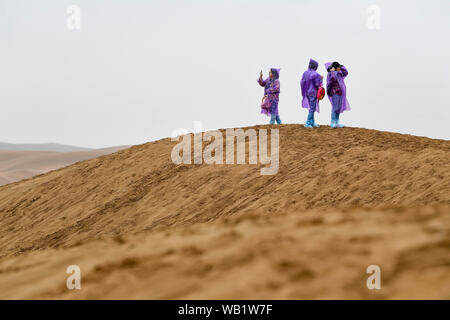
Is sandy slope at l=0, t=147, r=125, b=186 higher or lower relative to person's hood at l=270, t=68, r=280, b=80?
higher

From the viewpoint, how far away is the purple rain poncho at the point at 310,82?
14164 millimetres

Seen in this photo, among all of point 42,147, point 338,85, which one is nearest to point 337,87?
point 338,85

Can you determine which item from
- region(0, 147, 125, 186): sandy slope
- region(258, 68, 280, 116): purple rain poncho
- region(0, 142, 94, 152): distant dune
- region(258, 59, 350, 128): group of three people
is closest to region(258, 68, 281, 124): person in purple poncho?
region(258, 68, 280, 116): purple rain poncho

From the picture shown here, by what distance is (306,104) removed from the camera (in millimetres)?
14484

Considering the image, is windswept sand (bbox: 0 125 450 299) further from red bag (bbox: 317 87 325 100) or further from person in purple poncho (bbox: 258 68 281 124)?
person in purple poncho (bbox: 258 68 281 124)

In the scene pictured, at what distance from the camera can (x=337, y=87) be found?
46.2ft

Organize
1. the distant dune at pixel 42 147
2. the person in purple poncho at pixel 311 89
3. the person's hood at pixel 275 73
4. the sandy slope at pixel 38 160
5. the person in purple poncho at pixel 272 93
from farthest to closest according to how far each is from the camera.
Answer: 1. the distant dune at pixel 42 147
2. the sandy slope at pixel 38 160
3. the person in purple poncho at pixel 272 93
4. the person's hood at pixel 275 73
5. the person in purple poncho at pixel 311 89

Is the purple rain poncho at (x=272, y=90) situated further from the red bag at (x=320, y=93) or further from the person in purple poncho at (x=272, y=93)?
the red bag at (x=320, y=93)

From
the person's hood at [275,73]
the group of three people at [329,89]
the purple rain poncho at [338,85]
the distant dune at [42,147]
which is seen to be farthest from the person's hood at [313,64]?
the distant dune at [42,147]

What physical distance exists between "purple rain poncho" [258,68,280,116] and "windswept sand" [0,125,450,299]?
2.01m

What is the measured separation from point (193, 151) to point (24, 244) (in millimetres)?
4753

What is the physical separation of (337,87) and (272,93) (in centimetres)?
242

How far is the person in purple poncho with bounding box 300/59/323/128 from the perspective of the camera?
46.5 ft

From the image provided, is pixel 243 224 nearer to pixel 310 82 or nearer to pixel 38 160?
pixel 310 82
